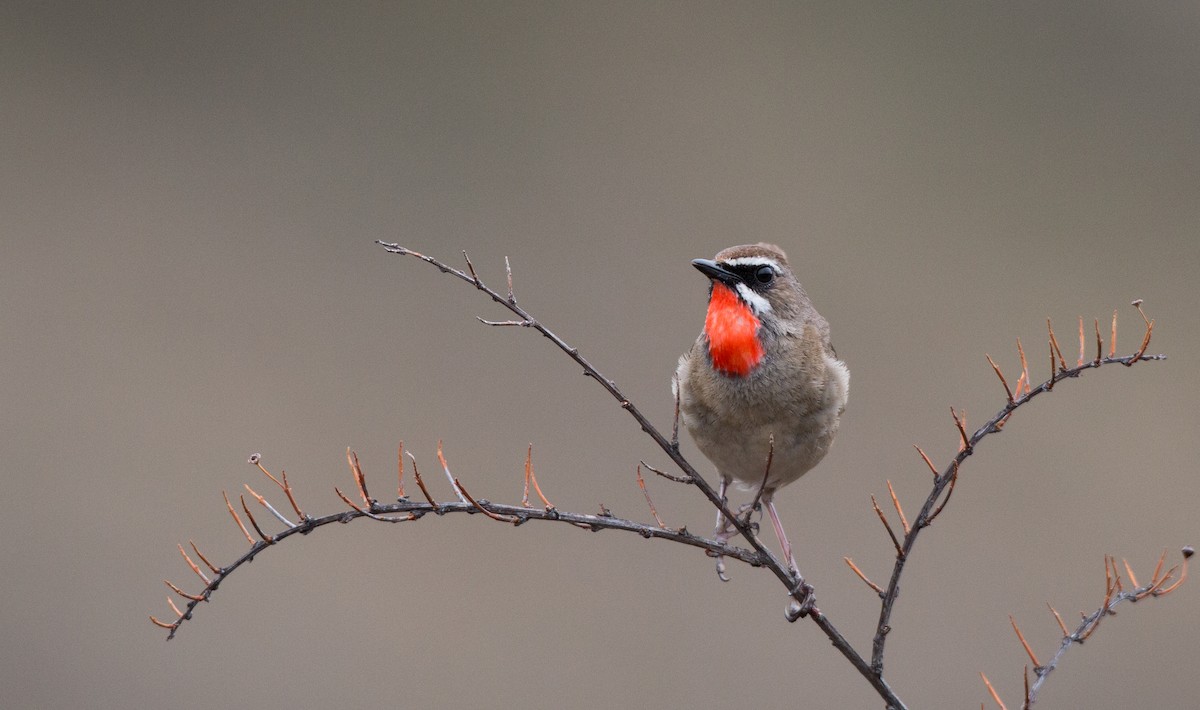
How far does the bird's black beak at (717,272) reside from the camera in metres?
1.94

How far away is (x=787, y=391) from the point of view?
6.79 ft

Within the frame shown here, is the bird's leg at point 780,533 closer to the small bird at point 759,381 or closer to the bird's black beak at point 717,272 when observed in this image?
the small bird at point 759,381

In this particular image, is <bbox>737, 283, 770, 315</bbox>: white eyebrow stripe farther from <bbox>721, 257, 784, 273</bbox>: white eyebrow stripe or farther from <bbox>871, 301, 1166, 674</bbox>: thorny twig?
<bbox>871, 301, 1166, 674</bbox>: thorny twig

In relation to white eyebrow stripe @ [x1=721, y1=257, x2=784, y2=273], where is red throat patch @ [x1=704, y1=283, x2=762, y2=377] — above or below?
below

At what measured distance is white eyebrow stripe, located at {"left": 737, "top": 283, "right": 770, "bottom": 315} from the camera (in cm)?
205

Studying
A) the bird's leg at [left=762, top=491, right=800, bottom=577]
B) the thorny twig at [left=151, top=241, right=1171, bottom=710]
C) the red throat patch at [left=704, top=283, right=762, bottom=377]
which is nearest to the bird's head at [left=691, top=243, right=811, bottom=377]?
the red throat patch at [left=704, top=283, right=762, bottom=377]

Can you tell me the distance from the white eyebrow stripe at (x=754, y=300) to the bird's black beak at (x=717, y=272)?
0.9 inches

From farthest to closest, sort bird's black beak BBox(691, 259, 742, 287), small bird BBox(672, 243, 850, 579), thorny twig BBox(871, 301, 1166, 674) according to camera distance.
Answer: small bird BBox(672, 243, 850, 579), bird's black beak BBox(691, 259, 742, 287), thorny twig BBox(871, 301, 1166, 674)

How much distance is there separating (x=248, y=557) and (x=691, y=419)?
111 cm

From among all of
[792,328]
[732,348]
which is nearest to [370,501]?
[732,348]

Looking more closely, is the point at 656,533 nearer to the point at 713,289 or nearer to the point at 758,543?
the point at 758,543

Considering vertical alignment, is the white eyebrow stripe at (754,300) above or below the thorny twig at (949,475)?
above

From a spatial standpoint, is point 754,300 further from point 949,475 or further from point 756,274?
point 949,475

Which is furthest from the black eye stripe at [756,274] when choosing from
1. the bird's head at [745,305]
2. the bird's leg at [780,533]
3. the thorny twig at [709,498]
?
the thorny twig at [709,498]
